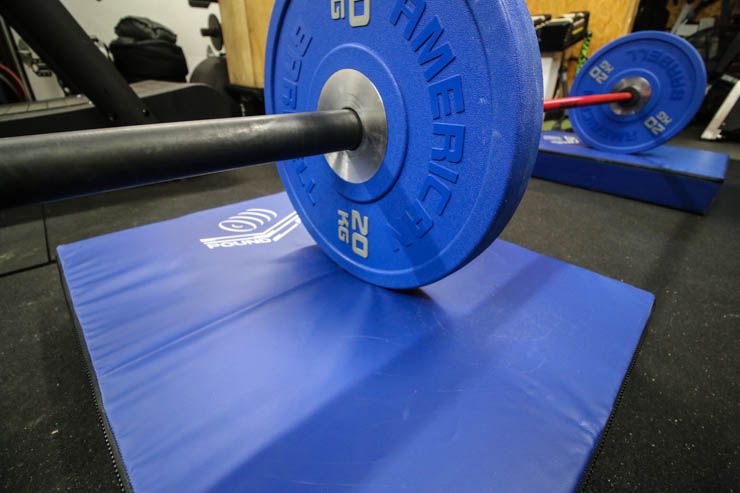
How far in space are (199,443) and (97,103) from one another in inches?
57.6

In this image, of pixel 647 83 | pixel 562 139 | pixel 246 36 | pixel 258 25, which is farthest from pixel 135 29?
pixel 647 83

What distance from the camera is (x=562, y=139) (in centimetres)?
205

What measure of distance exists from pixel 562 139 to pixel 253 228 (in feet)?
6.27

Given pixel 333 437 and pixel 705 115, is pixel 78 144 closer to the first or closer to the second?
pixel 333 437

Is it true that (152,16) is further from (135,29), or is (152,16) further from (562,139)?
(562,139)

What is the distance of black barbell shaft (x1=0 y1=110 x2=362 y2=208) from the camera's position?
0.31 meters

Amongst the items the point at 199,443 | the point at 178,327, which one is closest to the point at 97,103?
the point at 178,327

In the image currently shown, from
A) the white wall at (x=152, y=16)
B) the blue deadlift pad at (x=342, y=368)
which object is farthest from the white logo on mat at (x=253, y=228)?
the white wall at (x=152, y=16)

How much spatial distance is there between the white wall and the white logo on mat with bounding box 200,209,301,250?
2.91m

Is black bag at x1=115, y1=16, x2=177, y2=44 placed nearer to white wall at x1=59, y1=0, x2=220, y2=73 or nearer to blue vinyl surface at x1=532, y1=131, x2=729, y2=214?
white wall at x1=59, y1=0, x2=220, y2=73

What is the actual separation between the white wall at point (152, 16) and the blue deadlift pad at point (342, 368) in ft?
9.72

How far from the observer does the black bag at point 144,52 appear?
234 cm

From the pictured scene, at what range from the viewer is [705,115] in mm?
3320

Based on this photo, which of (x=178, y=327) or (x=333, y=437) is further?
(x=178, y=327)
